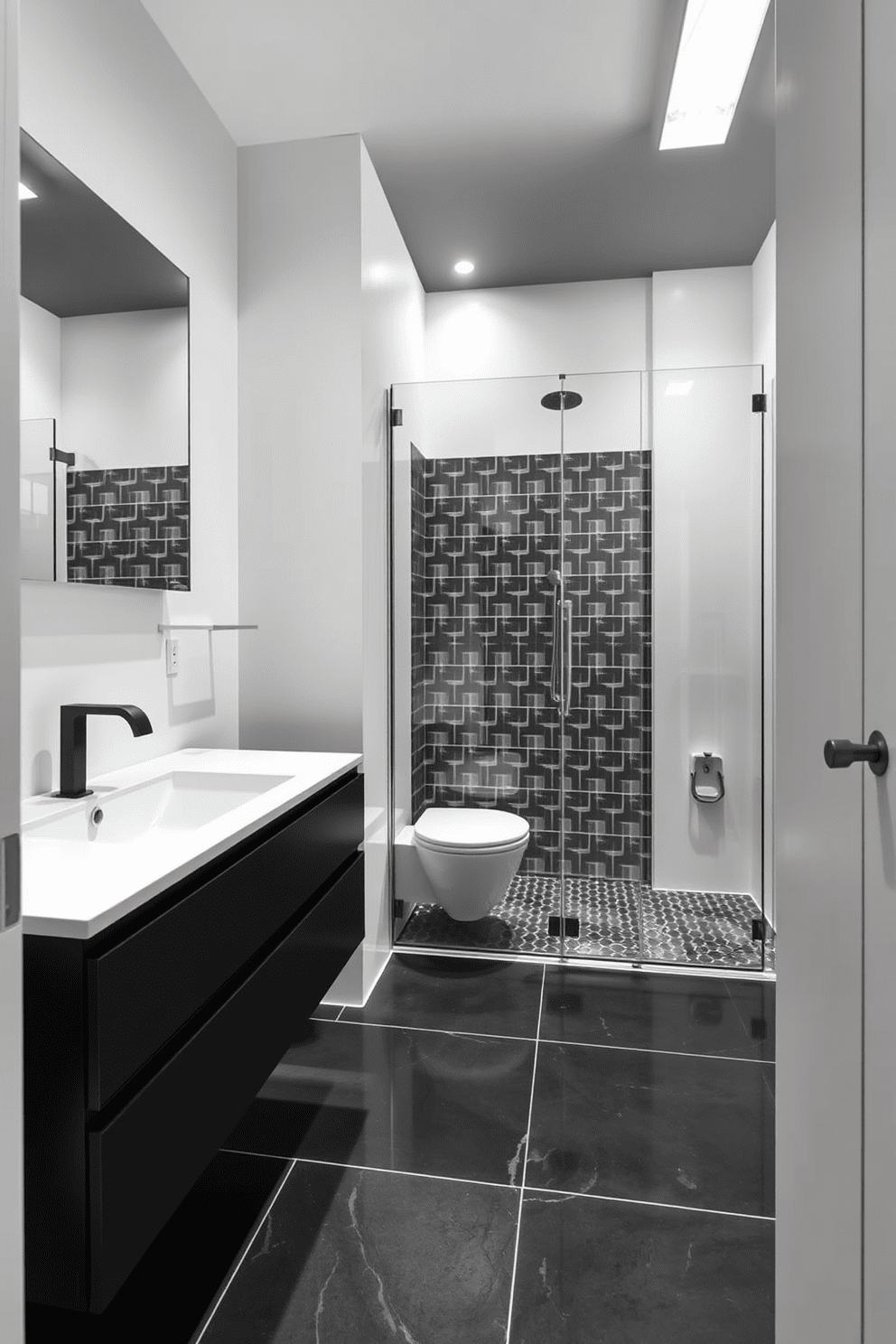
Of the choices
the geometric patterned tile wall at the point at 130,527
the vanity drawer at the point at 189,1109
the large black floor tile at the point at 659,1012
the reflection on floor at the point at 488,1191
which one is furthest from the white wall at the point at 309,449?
the vanity drawer at the point at 189,1109

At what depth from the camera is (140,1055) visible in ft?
3.68

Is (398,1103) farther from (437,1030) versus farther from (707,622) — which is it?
(707,622)

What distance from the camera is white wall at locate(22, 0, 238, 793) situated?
68.3 inches

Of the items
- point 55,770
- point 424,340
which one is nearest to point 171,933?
point 55,770

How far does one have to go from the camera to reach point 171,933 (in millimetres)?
1221

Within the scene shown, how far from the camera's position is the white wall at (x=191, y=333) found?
68.3 inches

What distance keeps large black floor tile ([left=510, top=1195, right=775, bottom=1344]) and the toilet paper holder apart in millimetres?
1663

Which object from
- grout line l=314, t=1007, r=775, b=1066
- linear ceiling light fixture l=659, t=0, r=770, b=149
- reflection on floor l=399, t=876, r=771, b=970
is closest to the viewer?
linear ceiling light fixture l=659, t=0, r=770, b=149

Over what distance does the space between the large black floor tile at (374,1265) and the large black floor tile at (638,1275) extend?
5cm

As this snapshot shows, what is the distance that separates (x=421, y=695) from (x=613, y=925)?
111cm

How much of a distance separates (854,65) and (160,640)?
75.1 inches

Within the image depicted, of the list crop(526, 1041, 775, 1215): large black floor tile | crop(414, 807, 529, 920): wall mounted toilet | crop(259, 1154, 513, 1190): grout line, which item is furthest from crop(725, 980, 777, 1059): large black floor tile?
crop(259, 1154, 513, 1190): grout line

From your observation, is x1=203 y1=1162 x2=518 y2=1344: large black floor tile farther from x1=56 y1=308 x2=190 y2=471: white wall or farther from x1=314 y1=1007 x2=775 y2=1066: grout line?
x1=56 y1=308 x2=190 y2=471: white wall

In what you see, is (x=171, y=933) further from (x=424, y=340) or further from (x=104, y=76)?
(x=424, y=340)
